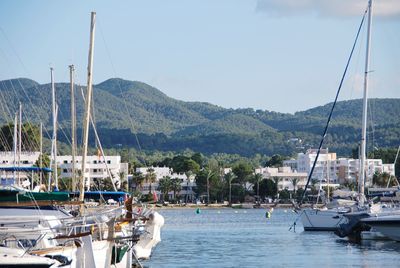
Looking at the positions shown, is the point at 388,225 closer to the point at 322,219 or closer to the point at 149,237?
the point at 322,219

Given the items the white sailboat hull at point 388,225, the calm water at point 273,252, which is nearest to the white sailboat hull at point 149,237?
the calm water at point 273,252

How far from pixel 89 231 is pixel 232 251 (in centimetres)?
2948

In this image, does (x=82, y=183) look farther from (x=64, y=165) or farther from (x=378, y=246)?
(x=64, y=165)

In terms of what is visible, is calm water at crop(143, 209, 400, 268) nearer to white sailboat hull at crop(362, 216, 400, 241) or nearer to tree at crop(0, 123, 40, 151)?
white sailboat hull at crop(362, 216, 400, 241)

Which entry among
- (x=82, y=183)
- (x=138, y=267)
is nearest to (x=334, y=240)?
(x=138, y=267)

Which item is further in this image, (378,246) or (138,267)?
(378,246)

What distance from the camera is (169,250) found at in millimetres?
66875

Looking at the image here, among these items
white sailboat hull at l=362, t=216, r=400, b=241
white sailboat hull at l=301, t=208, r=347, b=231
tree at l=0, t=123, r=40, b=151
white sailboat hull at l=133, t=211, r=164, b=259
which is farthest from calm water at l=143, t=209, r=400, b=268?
tree at l=0, t=123, r=40, b=151

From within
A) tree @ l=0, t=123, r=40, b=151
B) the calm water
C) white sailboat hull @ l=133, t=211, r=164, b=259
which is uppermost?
tree @ l=0, t=123, r=40, b=151

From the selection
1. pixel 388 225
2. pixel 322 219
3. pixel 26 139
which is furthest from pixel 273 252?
pixel 26 139

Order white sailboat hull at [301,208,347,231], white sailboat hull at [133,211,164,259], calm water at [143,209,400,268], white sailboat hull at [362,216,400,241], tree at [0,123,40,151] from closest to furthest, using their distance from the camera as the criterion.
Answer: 1. white sailboat hull at [133,211,164,259]
2. calm water at [143,209,400,268]
3. white sailboat hull at [362,216,400,241]
4. white sailboat hull at [301,208,347,231]
5. tree at [0,123,40,151]

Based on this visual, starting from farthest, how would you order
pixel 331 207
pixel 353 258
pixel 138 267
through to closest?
pixel 331 207 → pixel 353 258 → pixel 138 267

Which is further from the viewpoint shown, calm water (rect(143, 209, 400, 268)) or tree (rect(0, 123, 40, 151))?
tree (rect(0, 123, 40, 151))

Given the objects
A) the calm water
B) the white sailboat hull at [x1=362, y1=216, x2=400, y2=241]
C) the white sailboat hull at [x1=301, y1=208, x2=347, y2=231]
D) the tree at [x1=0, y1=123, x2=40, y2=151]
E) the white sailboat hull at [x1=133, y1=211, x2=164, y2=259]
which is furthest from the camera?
the tree at [x1=0, y1=123, x2=40, y2=151]
